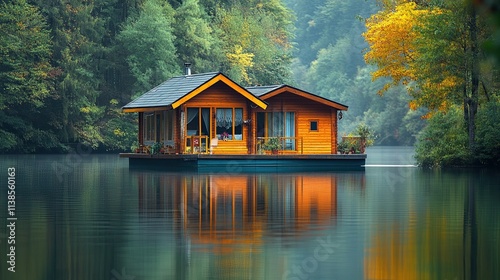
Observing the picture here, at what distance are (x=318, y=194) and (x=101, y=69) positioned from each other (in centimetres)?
4890

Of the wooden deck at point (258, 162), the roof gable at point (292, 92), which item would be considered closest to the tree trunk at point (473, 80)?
the wooden deck at point (258, 162)

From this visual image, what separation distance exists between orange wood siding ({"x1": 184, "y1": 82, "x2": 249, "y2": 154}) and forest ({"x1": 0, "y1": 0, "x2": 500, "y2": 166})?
7.98 meters

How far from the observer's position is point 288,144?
48.8 metres

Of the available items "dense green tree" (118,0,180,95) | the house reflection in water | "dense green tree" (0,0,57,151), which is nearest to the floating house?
the house reflection in water

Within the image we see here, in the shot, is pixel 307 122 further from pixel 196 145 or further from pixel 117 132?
pixel 117 132

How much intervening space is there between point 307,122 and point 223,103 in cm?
437

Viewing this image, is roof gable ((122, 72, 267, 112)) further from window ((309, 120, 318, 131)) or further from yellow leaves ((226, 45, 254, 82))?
yellow leaves ((226, 45, 254, 82))

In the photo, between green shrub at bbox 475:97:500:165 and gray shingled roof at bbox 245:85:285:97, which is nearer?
green shrub at bbox 475:97:500:165

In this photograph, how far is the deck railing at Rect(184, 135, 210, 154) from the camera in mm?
46219

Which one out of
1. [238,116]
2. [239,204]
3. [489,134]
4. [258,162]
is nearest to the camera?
[239,204]

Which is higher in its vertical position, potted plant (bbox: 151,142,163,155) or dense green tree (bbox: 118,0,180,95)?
dense green tree (bbox: 118,0,180,95)

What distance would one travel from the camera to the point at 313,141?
49281 millimetres

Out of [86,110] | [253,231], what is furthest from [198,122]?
[253,231]

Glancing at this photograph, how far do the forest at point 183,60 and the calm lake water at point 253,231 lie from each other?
520 inches
